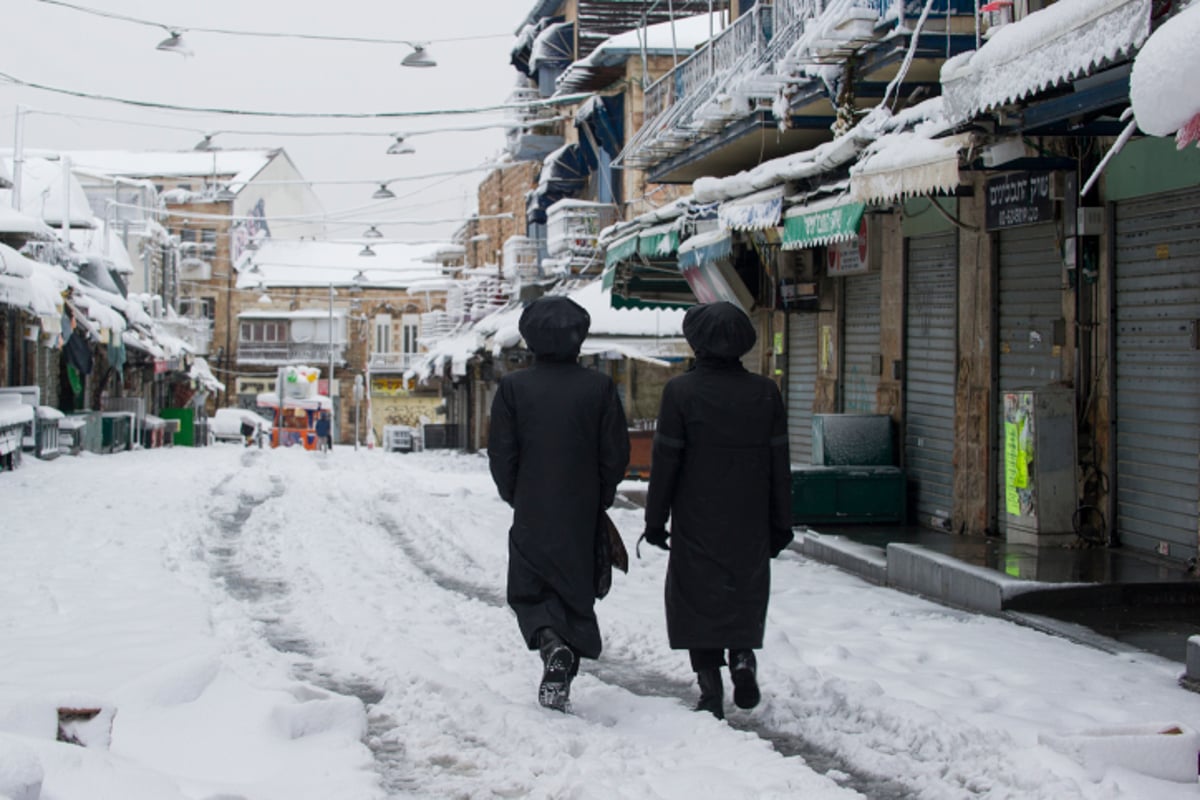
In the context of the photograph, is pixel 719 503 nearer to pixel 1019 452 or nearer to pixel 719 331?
pixel 719 331

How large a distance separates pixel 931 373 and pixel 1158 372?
3.69 meters

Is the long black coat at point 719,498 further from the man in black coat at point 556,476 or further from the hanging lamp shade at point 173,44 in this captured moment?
the hanging lamp shade at point 173,44

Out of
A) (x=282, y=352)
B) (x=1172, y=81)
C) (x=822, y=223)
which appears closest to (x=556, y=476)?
(x=1172, y=81)

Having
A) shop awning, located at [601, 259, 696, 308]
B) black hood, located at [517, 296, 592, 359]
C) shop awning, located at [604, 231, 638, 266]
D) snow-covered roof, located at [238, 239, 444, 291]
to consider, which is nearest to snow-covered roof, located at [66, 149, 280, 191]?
snow-covered roof, located at [238, 239, 444, 291]

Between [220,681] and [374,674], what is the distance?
0.94 meters

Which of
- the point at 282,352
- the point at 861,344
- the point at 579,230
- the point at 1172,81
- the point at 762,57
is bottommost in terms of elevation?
the point at 861,344

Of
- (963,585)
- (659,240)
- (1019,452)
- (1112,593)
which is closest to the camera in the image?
(1112,593)

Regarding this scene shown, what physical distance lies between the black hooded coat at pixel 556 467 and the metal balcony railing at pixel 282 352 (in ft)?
231

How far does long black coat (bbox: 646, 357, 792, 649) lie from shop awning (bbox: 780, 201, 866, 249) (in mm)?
5539

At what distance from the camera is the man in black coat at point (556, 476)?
6.00 meters

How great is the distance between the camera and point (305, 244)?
79375 mm

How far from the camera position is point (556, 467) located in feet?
19.9

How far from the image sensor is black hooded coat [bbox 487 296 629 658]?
6012mm

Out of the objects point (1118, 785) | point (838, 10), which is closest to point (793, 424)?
point (838, 10)
